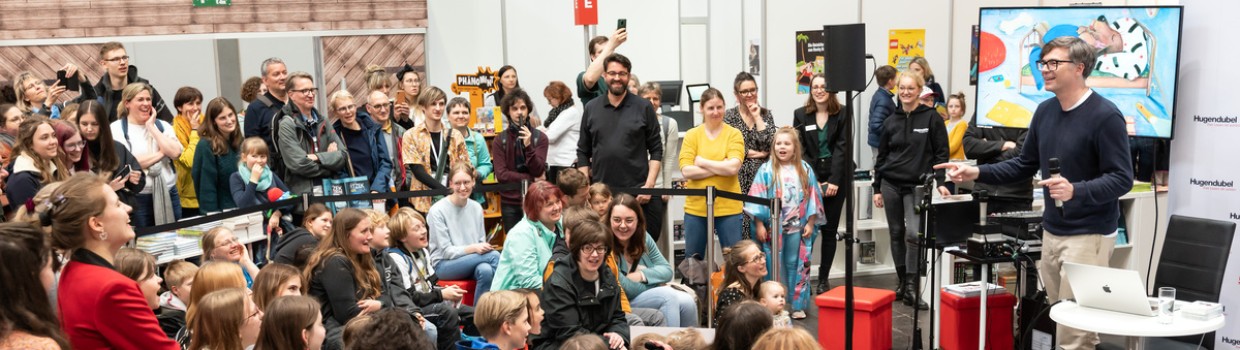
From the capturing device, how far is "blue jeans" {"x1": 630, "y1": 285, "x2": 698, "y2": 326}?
539 cm

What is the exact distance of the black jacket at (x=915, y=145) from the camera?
22.5 feet

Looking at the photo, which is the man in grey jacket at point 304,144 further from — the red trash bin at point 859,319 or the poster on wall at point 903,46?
the poster on wall at point 903,46

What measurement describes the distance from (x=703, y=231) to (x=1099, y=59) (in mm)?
2344

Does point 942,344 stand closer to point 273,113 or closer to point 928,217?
point 928,217

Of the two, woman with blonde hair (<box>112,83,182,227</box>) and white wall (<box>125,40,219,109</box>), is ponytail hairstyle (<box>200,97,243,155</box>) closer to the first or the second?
woman with blonde hair (<box>112,83,182,227</box>)

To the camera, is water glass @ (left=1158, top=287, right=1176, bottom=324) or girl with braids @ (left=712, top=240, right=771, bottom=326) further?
girl with braids @ (left=712, top=240, right=771, bottom=326)

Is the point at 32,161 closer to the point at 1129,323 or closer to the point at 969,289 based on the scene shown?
the point at 969,289

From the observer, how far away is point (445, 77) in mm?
9258

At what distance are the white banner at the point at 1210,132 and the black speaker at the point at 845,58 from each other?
196cm

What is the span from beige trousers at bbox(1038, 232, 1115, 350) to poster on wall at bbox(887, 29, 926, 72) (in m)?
4.23

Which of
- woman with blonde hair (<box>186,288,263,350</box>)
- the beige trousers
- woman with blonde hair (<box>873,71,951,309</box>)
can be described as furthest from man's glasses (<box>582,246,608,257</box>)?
woman with blonde hair (<box>873,71,951,309</box>)

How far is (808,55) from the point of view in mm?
8633

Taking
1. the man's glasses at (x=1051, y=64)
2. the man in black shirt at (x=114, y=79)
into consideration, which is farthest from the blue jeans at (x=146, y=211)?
the man's glasses at (x=1051, y=64)

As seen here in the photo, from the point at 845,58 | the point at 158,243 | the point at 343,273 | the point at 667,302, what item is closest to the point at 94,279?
the point at 343,273
